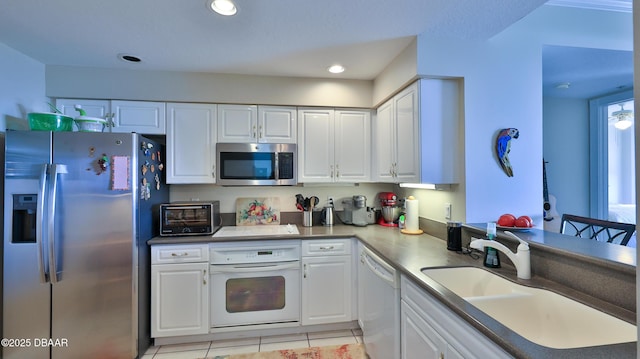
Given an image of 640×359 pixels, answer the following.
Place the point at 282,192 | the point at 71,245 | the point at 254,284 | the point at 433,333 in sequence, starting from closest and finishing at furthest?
the point at 433,333
the point at 71,245
the point at 254,284
the point at 282,192

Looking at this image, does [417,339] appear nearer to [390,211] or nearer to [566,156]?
[390,211]

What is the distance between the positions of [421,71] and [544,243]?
129 cm

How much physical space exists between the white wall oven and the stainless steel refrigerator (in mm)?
584

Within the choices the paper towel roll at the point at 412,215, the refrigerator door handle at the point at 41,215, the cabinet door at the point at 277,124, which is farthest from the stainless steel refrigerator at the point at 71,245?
the paper towel roll at the point at 412,215

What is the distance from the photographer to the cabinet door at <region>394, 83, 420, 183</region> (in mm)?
2002

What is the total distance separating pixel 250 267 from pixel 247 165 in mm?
939

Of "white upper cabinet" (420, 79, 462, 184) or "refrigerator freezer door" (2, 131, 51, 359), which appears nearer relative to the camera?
"refrigerator freezer door" (2, 131, 51, 359)

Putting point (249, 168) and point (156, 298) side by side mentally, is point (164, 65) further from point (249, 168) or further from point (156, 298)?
point (156, 298)

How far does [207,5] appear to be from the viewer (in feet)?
5.05

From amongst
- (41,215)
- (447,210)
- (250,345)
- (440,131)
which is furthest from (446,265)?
(41,215)

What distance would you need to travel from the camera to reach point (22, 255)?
185 centimetres

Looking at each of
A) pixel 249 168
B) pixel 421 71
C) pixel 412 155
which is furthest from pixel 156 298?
pixel 421 71

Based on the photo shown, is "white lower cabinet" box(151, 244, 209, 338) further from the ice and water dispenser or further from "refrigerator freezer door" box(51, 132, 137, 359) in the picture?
the ice and water dispenser

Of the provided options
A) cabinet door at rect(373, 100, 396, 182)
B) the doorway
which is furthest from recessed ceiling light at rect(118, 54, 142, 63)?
the doorway
